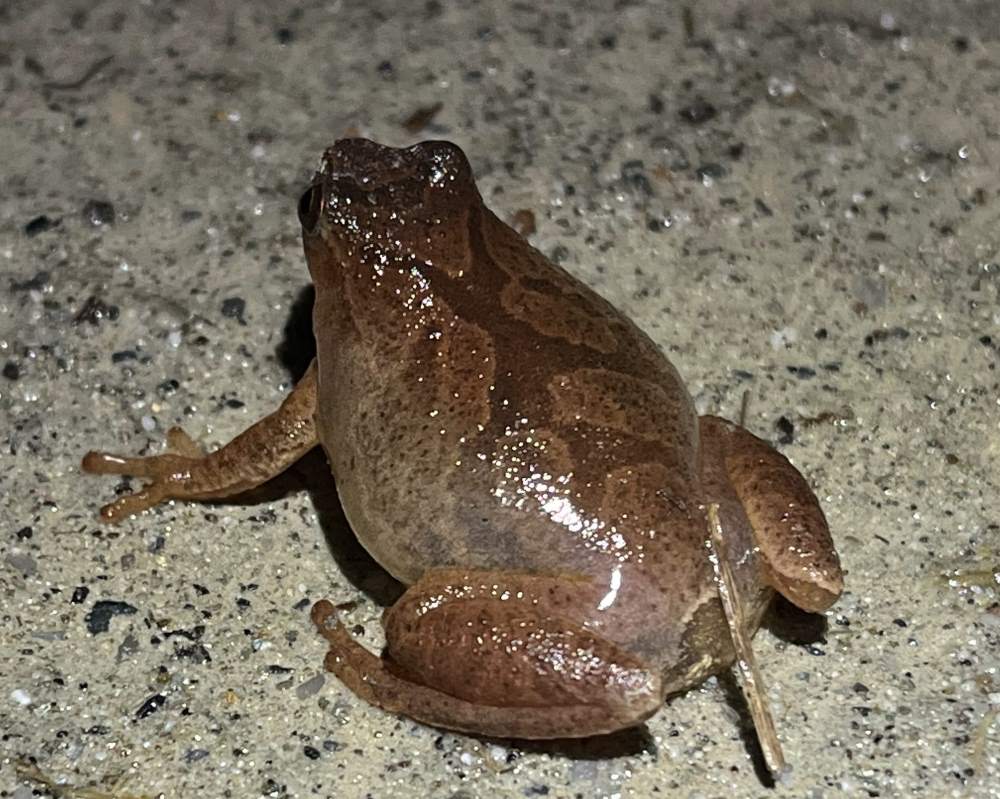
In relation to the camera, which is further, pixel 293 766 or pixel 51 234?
pixel 51 234

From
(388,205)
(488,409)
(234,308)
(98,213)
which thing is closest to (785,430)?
(488,409)

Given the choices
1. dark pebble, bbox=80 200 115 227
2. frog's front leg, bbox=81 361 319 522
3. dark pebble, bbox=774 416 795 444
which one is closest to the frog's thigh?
dark pebble, bbox=774 416 795 444

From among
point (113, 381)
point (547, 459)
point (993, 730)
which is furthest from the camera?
point (113, 381)

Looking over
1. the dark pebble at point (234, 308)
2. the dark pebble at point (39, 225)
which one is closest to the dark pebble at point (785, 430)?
the dark pebble at point (234, 308)

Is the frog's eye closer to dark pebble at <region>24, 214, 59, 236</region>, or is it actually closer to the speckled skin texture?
the speckled skin texture

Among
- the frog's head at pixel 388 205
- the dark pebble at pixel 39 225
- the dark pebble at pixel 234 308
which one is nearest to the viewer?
the frog's head at pixel 388 205

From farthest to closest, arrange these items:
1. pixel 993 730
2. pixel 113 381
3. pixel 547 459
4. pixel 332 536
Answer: pixel 113 381, pixel 332 536, pixel 993 730, pixel 547 459

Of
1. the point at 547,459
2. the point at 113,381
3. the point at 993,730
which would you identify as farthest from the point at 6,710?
the point at 993,730

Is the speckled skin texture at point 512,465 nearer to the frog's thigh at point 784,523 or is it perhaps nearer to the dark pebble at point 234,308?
the frog's thigh at point 784,523

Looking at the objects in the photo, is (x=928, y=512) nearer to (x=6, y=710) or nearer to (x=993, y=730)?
(x=993, y=730)
